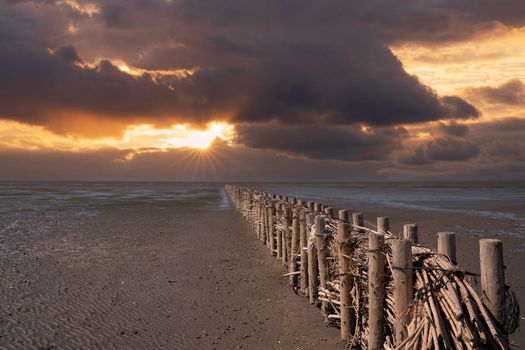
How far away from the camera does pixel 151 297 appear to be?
34.1ft

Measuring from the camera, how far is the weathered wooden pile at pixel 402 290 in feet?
14.0

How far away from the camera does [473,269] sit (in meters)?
13.4

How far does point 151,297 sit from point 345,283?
5.30 m

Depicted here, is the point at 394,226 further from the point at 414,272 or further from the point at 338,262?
the point at 414,272

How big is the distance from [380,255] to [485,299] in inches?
63.0

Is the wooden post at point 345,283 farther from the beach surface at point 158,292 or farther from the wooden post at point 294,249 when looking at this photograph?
the wooden post at point 294,249

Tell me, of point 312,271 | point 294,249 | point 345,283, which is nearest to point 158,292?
point 294,249

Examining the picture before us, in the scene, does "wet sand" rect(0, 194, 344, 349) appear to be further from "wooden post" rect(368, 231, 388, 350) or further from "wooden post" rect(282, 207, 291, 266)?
"wooden post" rect(368, 231, 388, 350)

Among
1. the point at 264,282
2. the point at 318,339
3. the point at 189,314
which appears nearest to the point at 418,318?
the point at 318,339

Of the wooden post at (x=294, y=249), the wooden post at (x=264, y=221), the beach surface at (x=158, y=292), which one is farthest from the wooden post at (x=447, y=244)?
the wooden post at (x=264, y=221)

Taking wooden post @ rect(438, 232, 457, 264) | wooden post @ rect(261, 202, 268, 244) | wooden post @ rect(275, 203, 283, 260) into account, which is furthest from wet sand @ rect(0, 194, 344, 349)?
wooden post @ rect(438, 232, 457, 264)

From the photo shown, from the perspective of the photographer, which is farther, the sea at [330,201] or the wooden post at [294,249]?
the sea at [330,201]

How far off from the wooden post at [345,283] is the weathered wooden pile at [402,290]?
0.06ft

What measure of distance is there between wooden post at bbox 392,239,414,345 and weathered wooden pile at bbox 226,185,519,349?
12 millimetres
